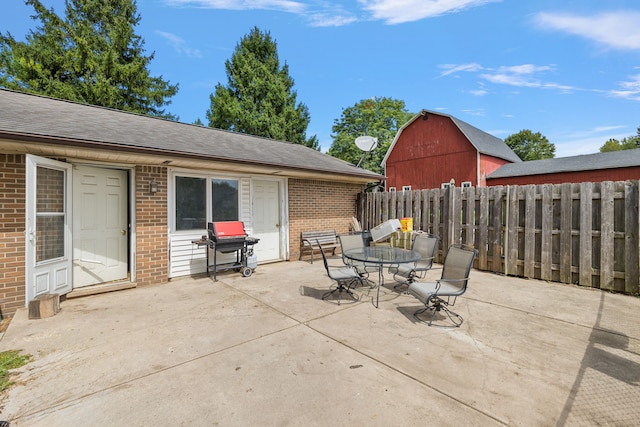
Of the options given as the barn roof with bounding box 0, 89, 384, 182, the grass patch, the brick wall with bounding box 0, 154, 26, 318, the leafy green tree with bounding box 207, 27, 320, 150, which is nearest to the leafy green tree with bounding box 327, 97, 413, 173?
the leafy green tree with bounding box 207, 27, 320, 150

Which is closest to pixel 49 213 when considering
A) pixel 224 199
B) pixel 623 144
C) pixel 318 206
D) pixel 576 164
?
pixel 224 199

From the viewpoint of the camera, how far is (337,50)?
12883 millimetres

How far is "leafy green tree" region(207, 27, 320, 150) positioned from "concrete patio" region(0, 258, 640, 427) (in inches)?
702

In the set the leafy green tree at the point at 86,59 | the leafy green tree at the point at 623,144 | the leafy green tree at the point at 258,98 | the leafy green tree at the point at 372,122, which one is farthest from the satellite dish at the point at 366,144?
the leafy green tree at the point at 623,144

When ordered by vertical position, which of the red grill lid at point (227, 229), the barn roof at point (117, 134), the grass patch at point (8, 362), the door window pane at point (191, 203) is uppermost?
the barn roof at point (117, 134)

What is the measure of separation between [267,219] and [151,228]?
9.40ft

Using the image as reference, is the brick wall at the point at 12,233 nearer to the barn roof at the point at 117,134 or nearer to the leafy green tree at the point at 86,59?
the barn roof at the point at 117,134

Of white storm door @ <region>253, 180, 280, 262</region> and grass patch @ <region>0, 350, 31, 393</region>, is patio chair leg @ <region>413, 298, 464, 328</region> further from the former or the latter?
white storm door @ <region>253, 180, 280, 262</region>

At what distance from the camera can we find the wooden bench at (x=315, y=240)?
323 inches

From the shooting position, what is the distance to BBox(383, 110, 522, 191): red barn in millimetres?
16438

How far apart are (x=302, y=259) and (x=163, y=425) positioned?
637 centimetres

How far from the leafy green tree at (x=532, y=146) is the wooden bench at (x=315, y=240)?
45.9 meters

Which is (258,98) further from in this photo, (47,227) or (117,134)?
(47,227)

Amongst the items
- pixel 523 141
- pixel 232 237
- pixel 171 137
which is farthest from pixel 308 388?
pixel 523 141
